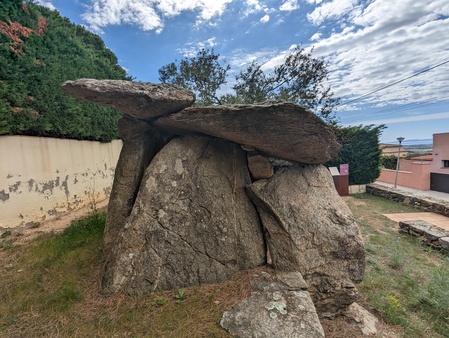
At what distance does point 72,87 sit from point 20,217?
179 inches

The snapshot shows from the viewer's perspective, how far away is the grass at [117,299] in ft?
6.97

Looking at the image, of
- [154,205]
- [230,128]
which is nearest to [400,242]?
[230,128]

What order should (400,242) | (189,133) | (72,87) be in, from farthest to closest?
(400,242) → (189,133) → (72,87)

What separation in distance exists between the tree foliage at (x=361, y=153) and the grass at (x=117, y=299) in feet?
25.2

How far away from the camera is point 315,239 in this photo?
282 cm

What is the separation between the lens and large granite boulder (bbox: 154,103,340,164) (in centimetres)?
259

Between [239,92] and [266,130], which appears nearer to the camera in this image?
[266,130]

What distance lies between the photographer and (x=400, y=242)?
18.6 ft

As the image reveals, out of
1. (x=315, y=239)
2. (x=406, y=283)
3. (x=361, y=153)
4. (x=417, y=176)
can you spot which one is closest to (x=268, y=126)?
(x=315, y=239)

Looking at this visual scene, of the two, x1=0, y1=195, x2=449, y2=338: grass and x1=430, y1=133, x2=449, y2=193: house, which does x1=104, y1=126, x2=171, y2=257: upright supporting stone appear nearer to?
x1=0, y1=195, x2=449, y2=338: grass

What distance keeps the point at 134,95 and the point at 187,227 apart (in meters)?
1.68

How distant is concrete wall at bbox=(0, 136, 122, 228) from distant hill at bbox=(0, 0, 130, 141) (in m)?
0.32

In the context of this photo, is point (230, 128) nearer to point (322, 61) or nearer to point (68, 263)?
point (68, 263)

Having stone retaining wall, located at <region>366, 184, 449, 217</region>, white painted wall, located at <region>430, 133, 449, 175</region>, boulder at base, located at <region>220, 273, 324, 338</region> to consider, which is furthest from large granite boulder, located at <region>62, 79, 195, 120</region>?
white painted wall, located at <region>430, 133, 449, 175</region>
